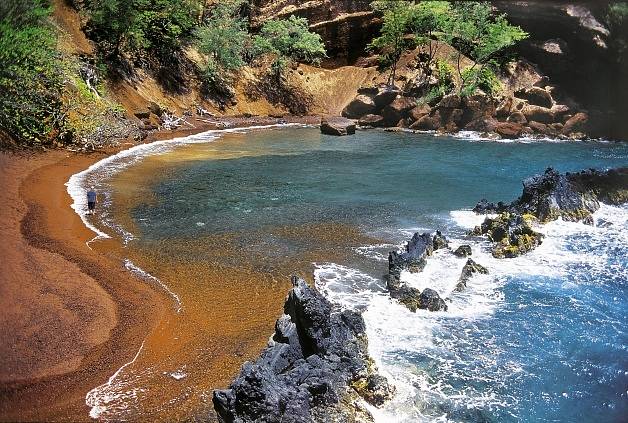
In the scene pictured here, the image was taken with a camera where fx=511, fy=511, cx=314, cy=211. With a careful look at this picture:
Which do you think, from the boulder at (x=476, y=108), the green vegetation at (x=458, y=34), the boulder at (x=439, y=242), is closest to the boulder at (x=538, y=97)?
the green vegetation at (x=458, y=34)

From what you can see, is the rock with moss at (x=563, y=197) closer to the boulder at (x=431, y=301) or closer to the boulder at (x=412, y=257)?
the boulder at (x=412, y=257)

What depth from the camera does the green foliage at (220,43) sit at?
56.0 meters

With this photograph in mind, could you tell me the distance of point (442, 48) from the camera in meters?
67.1

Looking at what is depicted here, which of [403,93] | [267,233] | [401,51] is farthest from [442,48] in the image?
[267,233]

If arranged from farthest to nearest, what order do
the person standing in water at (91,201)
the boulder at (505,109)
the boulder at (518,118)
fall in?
the boulder at (505,109) < the boulder at (518,118) < the person standing in water at (91,201)

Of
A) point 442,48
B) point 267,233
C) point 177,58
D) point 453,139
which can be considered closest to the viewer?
point 267,233

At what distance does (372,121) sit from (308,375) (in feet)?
164

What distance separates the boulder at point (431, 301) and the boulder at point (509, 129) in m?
40.0

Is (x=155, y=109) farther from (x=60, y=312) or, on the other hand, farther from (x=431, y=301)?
(x=431, y=301)

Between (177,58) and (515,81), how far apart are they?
39155mm

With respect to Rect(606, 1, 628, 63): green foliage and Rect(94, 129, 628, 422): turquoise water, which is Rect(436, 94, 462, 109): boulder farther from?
Rect(94, 129, 628, 422): turquoise water

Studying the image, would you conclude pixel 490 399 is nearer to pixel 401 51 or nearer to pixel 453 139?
pixel 453 139

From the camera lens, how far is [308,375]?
1078 centimetres

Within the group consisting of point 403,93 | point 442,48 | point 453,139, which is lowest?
point 453,139
